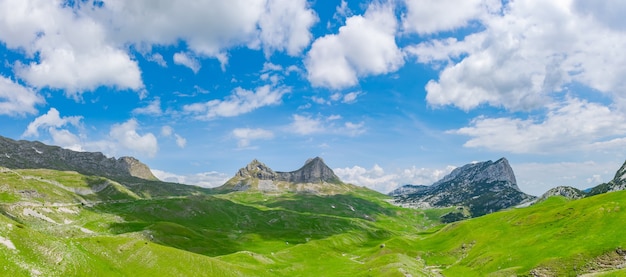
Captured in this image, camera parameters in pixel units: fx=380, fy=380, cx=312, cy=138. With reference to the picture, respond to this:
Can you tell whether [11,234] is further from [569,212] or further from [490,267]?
[569,212]

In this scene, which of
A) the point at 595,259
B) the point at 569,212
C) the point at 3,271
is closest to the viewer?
the point at 3,271

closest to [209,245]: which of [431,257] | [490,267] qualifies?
[431,257]

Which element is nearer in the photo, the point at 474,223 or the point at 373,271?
the point at 373,271

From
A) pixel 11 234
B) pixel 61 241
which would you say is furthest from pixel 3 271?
pixel 61 241

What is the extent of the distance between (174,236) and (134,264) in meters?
119

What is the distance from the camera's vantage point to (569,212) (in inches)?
4318

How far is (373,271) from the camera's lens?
9931 cm

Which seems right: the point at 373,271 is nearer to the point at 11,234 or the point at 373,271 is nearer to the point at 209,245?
the point at 11,234

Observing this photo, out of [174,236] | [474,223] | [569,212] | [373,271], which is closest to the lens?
[373,271]

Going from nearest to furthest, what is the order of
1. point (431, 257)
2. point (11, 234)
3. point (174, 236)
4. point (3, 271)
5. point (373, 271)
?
1. point (3, 271)
2. point (11, 234)
3. point (373, 271)
4. point (431, 257)
5. point (174, 236)

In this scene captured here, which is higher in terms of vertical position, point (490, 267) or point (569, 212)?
point (569, 212)

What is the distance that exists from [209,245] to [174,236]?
58.3 ft

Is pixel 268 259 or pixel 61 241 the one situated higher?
pixel 61 241

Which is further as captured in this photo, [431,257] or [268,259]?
[431,257]
